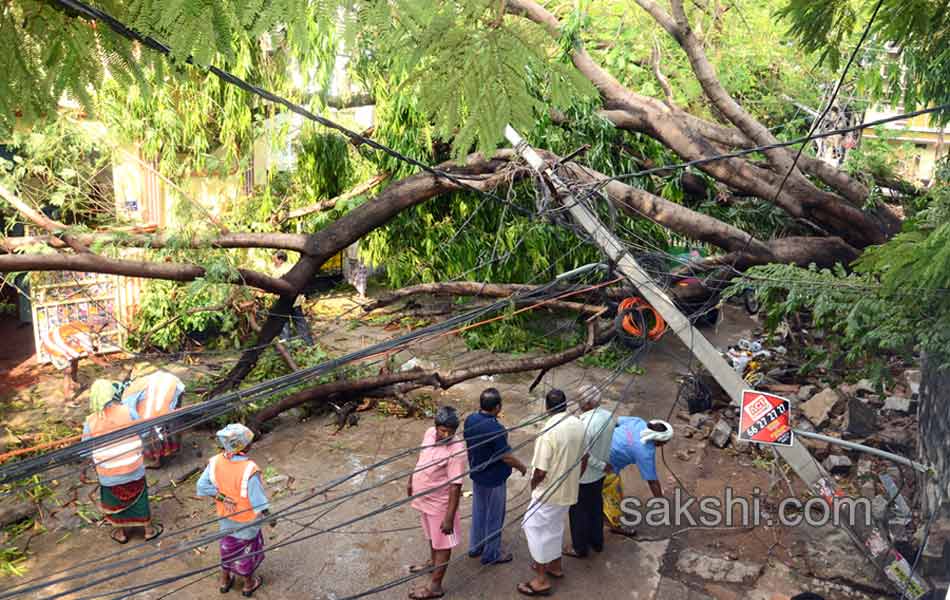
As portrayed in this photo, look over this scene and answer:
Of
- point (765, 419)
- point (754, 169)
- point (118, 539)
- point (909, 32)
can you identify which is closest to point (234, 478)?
point (118, 539)

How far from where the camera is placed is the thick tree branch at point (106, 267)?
581 centimetres

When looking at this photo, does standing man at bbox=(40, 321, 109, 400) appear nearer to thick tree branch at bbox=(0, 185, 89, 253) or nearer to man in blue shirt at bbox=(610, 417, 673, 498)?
thick tree branch at bbox=(0, 185, 89, 253)

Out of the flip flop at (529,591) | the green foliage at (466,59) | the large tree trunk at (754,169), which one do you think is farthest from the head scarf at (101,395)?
the large tree trunk at (754,169)

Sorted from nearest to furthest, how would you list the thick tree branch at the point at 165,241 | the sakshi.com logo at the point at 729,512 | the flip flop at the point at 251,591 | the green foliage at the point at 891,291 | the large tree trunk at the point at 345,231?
the green foliage at the point at 891,291, the flip flop at the point at 251,591, the sakshi.com logo at the point at 729,512, the thick tree branch at the point at 165,241, the large tree trunk at the point at 345,231

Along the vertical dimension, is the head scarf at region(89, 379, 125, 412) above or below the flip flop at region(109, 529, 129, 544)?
above

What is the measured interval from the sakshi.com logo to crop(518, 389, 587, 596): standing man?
1156 millimetres

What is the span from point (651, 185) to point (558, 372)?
288 centimetres

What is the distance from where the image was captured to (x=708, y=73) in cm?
802

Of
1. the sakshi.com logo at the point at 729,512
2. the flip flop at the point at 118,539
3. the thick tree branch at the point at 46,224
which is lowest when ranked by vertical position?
the flip flop at the point at 118,539

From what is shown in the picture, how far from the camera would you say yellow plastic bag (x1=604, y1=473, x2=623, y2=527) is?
6.09 meters

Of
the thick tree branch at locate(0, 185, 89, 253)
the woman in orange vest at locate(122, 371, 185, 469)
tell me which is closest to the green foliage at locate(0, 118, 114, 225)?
the thick tree branch at locate(0, 185, 89, 253)

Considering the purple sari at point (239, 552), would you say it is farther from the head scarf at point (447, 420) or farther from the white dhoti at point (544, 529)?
the white dhoti at point (544, 529)

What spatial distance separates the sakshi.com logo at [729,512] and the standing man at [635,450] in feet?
0.59

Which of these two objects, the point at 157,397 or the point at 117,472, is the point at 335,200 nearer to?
the point at 157,397
